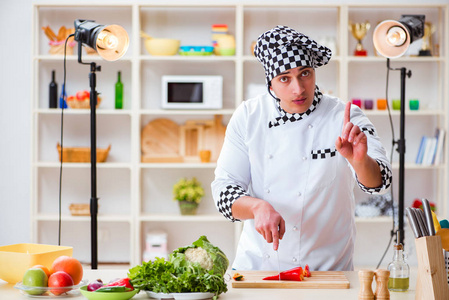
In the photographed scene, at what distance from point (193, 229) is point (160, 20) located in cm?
170

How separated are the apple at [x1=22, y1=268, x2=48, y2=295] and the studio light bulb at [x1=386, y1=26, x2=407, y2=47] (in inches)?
104

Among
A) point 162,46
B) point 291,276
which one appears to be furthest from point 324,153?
point 162,46

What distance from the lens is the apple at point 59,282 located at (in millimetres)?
1677

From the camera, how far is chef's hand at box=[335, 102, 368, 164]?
1704mm

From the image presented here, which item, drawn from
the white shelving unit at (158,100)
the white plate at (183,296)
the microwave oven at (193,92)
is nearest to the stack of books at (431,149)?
the white shelving unit at (158,100)

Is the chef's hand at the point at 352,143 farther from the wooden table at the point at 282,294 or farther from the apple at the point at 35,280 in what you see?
the apple at the point at 35,280

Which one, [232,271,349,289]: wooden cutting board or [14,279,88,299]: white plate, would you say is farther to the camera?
[232,271,349,289]: wooden cutting board

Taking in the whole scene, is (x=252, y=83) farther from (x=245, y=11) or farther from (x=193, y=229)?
(x=193, y=229)

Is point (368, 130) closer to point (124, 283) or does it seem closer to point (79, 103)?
point (124, 283)

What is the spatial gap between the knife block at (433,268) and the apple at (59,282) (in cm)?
95

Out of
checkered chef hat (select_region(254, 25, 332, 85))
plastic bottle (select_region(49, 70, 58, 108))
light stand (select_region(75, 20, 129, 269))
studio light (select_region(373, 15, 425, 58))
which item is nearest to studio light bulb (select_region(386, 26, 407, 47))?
studio light (select_region(373, 15, 425, 58))

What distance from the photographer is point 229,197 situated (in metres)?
2.02

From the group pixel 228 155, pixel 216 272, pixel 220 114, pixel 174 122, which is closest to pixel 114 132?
pixel 174 122

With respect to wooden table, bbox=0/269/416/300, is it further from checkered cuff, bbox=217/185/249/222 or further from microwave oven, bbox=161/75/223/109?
microwave oven, bbox=161/75/223/109
